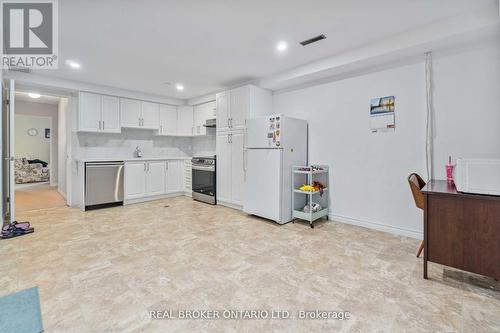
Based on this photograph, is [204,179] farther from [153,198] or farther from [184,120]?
[184,120]

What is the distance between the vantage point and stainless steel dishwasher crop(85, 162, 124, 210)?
432 centimetres

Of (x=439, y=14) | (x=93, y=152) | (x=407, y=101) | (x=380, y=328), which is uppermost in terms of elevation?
(x=439, y=14)

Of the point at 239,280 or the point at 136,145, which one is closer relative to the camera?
the point at 239,280

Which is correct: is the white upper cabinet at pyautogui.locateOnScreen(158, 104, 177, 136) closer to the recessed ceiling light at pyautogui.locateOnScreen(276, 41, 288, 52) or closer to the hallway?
the hallway

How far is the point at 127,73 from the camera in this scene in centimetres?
395

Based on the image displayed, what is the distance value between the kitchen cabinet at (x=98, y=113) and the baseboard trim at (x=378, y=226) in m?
4.68

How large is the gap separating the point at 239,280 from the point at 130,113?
4.56 metres

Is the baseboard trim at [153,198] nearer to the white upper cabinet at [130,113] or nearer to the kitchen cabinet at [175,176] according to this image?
the kitchen cabinet at [175,176]

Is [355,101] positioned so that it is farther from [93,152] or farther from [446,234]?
[93,152]

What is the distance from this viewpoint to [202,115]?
557cm

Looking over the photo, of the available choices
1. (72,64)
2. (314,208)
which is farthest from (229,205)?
(72,64)

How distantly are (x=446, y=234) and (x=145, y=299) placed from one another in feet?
8.15

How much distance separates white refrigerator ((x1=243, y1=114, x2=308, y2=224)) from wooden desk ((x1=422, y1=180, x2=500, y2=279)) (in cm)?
186

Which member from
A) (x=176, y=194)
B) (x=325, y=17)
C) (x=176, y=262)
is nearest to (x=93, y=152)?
(x=176, y=194)
